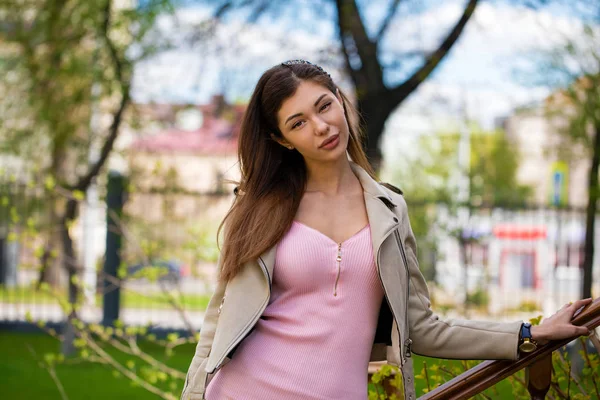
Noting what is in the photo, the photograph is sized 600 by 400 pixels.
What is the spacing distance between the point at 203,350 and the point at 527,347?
3.37ft

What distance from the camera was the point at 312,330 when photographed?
8.24 feet

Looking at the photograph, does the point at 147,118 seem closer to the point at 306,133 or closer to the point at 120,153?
the point at 120,153

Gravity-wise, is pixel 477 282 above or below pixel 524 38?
below

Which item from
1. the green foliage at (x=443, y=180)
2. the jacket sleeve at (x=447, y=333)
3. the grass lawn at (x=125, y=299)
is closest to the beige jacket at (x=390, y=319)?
the jacket sleeve at (x=447, y=333)

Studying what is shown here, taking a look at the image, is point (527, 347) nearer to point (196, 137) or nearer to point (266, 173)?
point (266, 173)

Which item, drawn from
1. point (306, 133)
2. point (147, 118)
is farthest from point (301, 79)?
point (147, 118)

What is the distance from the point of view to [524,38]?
827 centimetres

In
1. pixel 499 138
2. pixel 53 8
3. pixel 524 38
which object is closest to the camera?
pixel 524 38

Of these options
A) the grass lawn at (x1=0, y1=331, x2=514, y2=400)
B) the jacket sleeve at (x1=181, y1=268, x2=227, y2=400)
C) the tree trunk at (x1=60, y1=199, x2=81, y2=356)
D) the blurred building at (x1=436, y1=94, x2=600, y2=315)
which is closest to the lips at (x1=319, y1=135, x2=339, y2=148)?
the jacket sleeve at (x1=181, y1=268, x2=227, y2=400)

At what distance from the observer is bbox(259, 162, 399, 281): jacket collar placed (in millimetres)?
2543

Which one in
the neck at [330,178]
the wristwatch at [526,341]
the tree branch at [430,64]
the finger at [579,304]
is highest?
the tree branch at [430,64]

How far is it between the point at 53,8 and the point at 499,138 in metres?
16.8

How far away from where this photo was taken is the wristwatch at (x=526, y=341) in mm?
2357

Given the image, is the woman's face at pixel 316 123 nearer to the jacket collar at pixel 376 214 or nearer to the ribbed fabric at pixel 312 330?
the jacket collar at pixel 376 214
